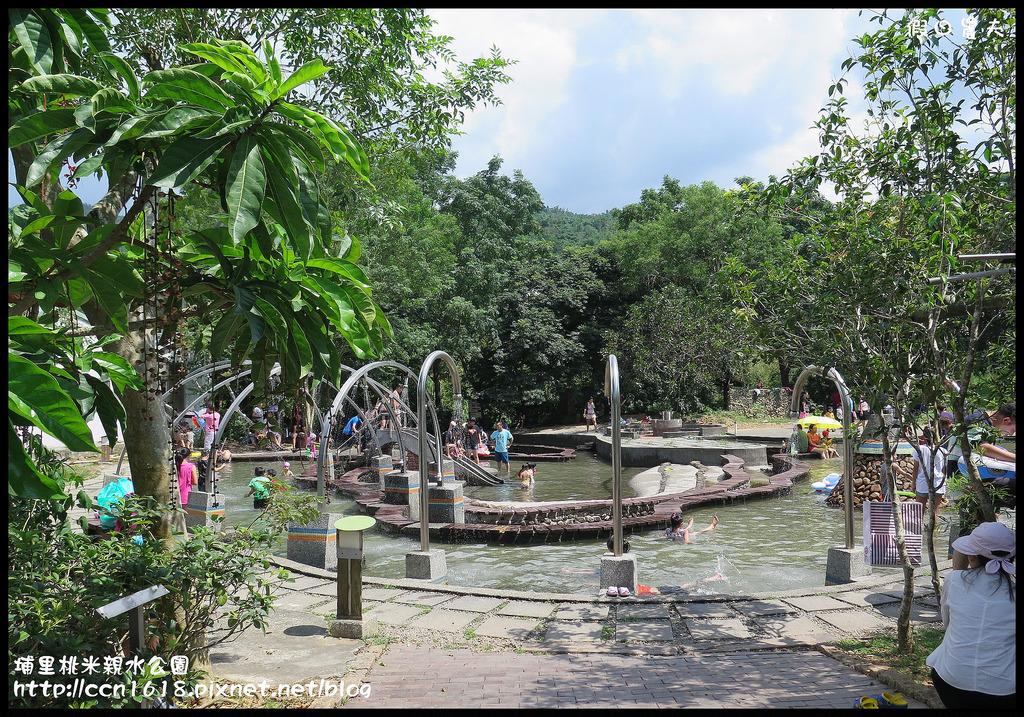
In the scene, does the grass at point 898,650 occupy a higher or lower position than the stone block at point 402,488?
lower

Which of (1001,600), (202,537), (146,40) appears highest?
(146,40)

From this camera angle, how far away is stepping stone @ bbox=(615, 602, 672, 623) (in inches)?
287

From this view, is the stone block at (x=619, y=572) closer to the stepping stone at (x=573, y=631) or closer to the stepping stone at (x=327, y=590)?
the stepping stone at (x=573, y=631)

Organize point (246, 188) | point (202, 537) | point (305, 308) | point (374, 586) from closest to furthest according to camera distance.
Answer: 1. point (246, 188)
2. point (305, 308)
3. point (202, 537)
4. point (374, 586)

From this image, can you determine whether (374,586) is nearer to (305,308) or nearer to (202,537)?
(202,537)

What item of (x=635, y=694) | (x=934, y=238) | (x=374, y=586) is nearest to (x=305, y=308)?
(x=635, y=694)

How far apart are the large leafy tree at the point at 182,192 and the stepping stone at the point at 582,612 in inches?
176

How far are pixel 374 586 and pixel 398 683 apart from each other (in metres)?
3.27

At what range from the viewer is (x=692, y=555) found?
11.1 meters

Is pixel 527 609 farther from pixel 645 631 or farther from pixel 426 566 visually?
pixel 426 566

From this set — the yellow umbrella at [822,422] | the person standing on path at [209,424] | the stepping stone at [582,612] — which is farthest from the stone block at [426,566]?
the person standing on path at [209,424]

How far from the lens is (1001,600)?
4.02 metres

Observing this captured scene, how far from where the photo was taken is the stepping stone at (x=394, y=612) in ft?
23.9

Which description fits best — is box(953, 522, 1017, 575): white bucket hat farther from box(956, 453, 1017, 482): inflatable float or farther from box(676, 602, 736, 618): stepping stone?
box(676, 602, 736, 618): stepping stone
